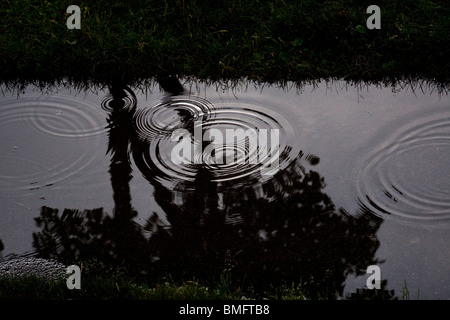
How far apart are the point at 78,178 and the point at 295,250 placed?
5.81ft

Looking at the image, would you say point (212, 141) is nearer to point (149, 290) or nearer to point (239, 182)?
point (239, 182)

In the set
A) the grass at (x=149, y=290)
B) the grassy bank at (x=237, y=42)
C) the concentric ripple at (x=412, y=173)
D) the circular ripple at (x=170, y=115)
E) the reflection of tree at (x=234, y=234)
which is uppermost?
the grassy bank at (x=237, y=42)

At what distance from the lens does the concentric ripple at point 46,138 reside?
4570 millimetres

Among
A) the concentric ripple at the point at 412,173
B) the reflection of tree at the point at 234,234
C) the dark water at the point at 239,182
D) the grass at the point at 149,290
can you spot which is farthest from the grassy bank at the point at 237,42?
the grass at the point at 149,290

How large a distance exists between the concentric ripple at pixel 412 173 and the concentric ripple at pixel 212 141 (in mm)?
645

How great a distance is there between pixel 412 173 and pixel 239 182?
127 centimetres

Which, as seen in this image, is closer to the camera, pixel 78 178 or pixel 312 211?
pixel 312 211

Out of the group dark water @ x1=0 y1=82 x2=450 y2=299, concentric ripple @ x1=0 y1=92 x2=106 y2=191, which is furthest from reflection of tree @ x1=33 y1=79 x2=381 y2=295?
concentric ripple @ x1=0 y1=92 x2=106 y2=191

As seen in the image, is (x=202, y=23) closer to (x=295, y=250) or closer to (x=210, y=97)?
(x=210, y=97)

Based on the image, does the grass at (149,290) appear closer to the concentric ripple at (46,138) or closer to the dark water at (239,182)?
the dark water at (239,182)

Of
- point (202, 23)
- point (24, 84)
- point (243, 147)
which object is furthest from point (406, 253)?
point (24, 84)

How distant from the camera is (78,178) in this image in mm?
4496

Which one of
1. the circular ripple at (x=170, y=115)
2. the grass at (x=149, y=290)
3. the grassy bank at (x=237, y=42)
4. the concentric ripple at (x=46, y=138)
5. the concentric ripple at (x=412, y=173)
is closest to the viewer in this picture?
the grass at (x=149, y=290)

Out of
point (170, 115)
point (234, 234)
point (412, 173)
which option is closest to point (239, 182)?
point (234, 234)
